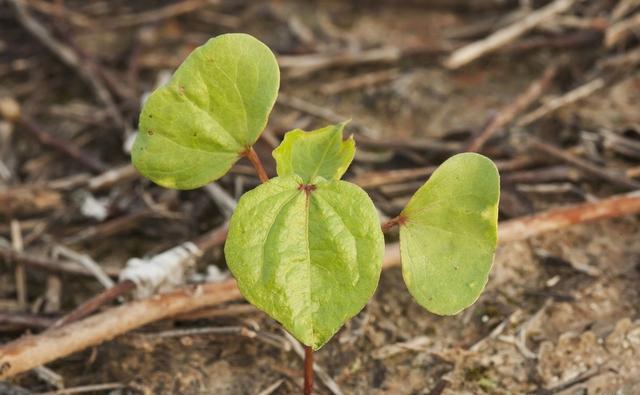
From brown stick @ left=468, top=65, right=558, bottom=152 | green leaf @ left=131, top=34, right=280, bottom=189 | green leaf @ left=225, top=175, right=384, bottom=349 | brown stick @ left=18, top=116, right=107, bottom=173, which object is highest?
green leaf @ left=131, top=34, right=280, bottom=189

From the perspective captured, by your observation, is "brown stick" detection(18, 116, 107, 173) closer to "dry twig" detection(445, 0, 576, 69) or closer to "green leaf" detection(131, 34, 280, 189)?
"green leaf" detection(131, 34, 280, 189)

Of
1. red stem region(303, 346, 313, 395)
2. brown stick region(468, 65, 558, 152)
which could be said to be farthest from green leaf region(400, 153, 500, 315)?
brown stick region(468, 65, 558, 152)

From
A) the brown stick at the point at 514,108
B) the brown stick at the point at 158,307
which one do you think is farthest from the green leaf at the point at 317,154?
the brown stick at the point at 514,108

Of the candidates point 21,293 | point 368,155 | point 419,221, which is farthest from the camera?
point 368,155

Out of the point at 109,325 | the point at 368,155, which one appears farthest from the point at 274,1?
the point at 109,325

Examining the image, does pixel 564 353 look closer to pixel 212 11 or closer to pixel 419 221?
pixel 419 221

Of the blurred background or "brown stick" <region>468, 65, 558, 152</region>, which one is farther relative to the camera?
"brown stick" <region>468, 65, 558, 152</region>
